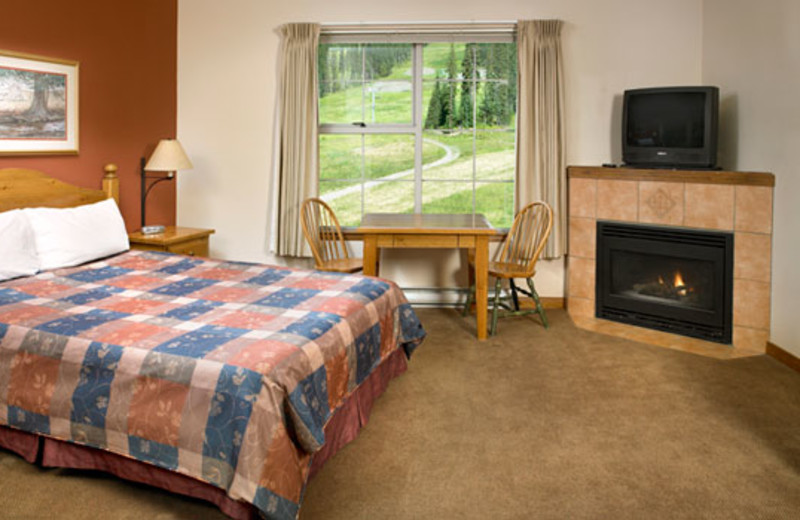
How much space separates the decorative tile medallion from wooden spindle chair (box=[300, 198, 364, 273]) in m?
2.03

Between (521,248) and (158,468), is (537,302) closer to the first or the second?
(521,248)

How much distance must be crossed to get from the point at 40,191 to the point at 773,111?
4.29m

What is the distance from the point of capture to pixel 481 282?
4137mm

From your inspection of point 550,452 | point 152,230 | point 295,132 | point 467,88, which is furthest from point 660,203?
point 152,230

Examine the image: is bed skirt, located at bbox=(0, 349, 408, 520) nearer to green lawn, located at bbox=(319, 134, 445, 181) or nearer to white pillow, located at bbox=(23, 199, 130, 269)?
white pillow, located at bbox=(23, 199, 130, 269)

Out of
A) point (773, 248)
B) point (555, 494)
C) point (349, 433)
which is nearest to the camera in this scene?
point (555, 494)

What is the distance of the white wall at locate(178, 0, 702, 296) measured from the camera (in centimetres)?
465

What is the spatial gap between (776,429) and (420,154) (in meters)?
3.09

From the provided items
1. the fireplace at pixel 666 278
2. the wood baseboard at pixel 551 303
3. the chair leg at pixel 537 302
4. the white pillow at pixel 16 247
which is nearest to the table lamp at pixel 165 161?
the white pillow at pixel 16 247

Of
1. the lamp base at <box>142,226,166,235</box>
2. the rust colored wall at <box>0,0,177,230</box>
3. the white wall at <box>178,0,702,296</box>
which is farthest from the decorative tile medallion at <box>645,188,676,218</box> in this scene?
the rust colored wall at <box>0,0,177,230</box>

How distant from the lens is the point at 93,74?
13.5ft

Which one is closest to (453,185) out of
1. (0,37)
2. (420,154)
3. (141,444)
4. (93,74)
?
(420,154)

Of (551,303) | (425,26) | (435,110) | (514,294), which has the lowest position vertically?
(551,303)

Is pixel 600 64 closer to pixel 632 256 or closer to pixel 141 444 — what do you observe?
pixel 632 256
